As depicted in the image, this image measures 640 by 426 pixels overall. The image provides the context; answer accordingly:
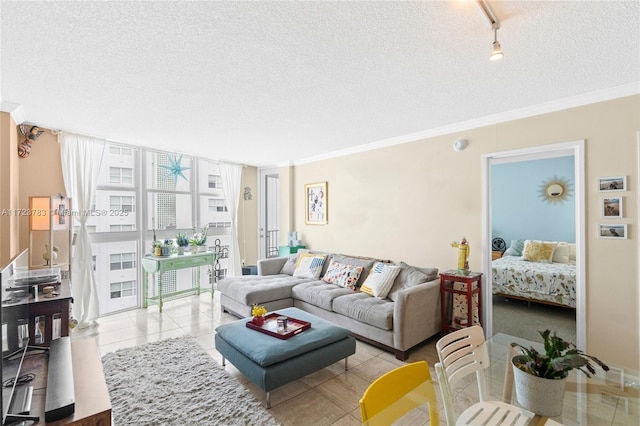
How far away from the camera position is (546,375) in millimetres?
1304

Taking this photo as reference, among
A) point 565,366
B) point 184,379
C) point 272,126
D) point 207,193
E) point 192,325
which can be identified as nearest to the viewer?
point 565,366

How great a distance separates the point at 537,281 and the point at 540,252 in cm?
108

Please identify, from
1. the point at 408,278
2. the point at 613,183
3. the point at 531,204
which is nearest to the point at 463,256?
the point at 408,278

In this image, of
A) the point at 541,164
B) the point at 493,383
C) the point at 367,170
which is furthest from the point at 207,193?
the point at 541,164

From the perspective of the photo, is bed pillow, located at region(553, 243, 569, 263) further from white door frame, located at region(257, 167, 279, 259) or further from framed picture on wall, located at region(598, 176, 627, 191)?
white door frame, located at region(257, 167, 279, 259)

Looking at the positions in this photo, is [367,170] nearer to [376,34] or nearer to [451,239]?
[451,239]

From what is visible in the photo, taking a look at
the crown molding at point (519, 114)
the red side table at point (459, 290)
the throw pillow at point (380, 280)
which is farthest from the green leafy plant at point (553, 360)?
the crown molding at point (519, 114)

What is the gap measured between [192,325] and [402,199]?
10.5 ft

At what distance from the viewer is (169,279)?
201 inches

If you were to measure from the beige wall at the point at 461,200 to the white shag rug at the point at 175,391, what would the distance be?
259 centimetres

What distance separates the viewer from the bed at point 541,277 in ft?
13.2

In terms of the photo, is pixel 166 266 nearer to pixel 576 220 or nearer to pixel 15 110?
pixel 15 110

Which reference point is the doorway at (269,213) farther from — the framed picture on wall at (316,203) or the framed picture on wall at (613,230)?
the framed picture on wall at (613,230)

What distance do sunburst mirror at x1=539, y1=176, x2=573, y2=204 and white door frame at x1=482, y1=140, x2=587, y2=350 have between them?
117 inches
